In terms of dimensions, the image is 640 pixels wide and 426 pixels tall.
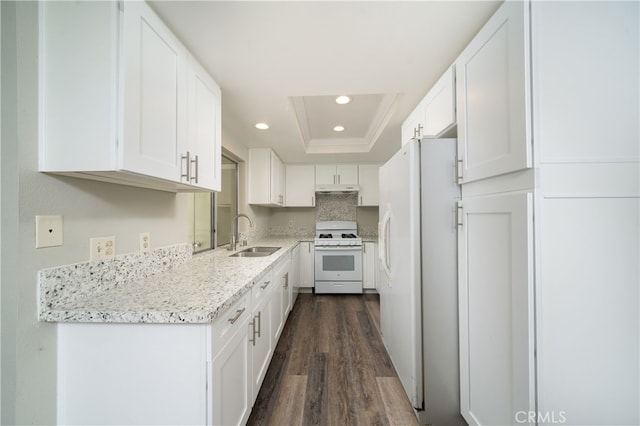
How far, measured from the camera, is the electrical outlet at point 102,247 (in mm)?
1059

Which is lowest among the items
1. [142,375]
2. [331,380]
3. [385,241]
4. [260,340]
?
[331,380]

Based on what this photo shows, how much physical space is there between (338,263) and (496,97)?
2.97 meters

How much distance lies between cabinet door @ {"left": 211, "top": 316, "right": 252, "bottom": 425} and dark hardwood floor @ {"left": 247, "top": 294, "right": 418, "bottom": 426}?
34cm

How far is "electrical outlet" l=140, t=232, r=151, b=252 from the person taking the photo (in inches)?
52.4

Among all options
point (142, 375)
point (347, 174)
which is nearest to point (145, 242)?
point (142, 375)

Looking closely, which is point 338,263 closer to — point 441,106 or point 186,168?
point 441,106

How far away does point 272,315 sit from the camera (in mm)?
1903

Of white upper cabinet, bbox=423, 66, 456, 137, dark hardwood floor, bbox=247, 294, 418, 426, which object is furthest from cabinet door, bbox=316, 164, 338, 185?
white upper cabinet, bbox=423, 66, 456, 137

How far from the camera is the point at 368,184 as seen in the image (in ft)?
13.1

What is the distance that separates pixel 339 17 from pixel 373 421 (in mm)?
2154

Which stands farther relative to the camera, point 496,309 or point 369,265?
point 369,265

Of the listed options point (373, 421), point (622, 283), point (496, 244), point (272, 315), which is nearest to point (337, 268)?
point (272, 315)

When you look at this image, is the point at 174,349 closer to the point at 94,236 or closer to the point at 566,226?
the point at 94,236

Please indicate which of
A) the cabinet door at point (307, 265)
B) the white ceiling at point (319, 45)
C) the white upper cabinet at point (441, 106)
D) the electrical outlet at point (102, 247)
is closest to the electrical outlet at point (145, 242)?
the electrical outlet at point (102, 247)
